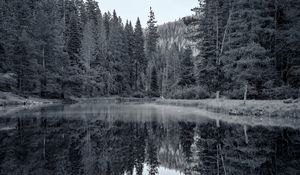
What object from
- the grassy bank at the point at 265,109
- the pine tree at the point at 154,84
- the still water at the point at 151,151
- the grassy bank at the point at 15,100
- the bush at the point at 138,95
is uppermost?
the pine tree at the point at 154,84

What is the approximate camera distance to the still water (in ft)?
32.1

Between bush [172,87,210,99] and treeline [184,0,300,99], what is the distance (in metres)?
3.35

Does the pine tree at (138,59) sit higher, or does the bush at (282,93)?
the pine tree at (138,59)

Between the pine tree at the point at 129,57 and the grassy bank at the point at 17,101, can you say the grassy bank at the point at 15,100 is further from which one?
the pine tree at the point at 129,57

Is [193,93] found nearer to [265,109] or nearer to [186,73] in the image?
[186,73]

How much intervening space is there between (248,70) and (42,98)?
39.5 meters

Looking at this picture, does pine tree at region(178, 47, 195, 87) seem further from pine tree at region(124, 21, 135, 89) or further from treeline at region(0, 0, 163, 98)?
pine tree at region(124, 21, 135, 89)

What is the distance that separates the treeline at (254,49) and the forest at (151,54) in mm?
104

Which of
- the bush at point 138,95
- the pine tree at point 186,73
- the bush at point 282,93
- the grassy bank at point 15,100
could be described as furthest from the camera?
the bush at point 138,95

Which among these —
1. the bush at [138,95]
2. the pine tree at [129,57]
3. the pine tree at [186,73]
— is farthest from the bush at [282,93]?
the pine tree at [129,57]

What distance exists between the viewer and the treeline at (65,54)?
52788 millimetres

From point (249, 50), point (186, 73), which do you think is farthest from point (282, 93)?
point (186, 73)

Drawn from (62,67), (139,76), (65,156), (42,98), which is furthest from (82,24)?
(65,156)

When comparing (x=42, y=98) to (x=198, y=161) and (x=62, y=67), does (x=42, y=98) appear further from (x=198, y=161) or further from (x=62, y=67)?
(x=198, y=161)
